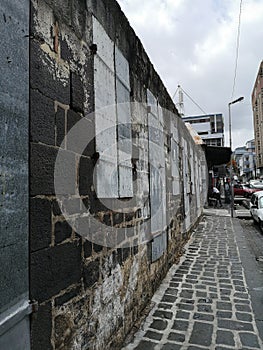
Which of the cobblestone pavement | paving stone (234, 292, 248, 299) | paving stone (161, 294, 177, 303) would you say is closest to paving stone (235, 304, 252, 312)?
the cobblestone pavement

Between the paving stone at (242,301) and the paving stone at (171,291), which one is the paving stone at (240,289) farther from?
the paving stone at (171,291)

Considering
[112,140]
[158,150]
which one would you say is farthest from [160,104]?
[112,140]

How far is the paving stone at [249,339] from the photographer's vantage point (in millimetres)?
2562

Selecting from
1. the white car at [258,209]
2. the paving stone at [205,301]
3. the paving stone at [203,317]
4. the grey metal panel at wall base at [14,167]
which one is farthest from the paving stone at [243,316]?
the white car at [258,209]

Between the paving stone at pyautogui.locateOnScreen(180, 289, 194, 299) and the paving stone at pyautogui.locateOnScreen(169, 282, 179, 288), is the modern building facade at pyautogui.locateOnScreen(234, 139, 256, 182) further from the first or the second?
the paving stone at pyautogui.locateOnScreen(180, 289, 194, 299)

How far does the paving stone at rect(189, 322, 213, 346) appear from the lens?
2.62 meters

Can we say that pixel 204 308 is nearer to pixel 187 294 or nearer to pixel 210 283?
pixel 187 294

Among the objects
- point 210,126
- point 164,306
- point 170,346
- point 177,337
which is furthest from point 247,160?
point 170,346

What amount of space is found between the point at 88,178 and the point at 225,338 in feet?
6.89

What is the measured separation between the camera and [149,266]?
3613 mm

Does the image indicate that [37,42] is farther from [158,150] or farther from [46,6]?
[158,150]

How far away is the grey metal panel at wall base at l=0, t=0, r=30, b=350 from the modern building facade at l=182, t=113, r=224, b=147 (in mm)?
39828

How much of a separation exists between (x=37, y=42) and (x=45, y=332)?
164 centimetres

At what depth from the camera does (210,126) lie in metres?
41.8
